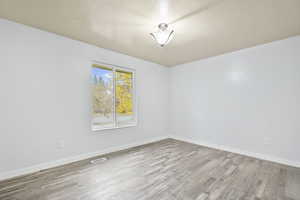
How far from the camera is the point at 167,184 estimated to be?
6.41 feet

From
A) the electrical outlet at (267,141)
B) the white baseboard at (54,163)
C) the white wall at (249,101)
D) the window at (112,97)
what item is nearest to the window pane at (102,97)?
the window at (112,97)

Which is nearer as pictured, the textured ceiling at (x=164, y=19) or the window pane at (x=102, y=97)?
the textured ceiling at (x=164, y=19)

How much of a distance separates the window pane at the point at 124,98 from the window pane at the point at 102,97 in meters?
0.20

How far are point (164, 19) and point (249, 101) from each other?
270 cm

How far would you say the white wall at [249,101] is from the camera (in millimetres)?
2631

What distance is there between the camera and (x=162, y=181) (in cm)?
203

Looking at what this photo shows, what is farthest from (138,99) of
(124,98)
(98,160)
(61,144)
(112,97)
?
(61,144)

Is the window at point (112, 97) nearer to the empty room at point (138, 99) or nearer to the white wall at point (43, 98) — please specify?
the empty room at point (138, 99)

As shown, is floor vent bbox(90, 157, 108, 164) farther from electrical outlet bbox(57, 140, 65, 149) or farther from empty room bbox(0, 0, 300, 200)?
electrical outlet bbox(57, 140, 65, 149)

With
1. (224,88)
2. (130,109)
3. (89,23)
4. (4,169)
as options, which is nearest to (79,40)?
(89,23)

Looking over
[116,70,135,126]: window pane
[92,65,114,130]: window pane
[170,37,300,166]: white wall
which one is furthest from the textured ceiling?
[116,70,135,126]: window pane

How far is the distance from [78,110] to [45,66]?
102cm

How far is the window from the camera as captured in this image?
3236mm

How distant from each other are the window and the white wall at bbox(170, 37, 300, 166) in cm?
187
